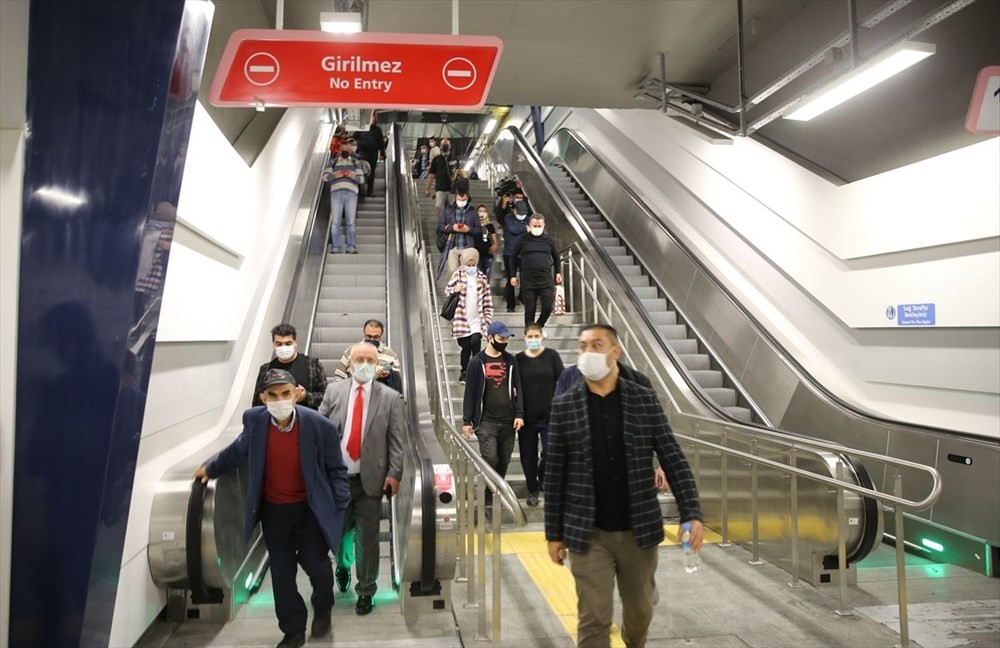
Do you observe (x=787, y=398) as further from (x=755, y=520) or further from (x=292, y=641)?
(x=292, y=641)

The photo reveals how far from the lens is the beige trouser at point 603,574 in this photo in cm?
284

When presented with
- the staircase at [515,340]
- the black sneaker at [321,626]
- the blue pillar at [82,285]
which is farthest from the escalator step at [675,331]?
the blue pillar at [82,285]

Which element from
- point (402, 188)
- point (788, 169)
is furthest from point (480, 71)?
point (402, 188)

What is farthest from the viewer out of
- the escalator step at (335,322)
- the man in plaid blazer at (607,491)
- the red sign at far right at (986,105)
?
the escalator step at (335,322)

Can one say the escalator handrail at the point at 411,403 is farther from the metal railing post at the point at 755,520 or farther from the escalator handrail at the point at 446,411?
the metal railing post at the point at 755,520

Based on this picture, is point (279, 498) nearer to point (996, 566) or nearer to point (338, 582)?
point (338, 582)

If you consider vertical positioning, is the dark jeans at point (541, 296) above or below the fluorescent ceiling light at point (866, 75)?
below

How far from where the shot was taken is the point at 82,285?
3.26m

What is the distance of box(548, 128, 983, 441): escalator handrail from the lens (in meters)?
5.65

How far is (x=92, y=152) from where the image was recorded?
3297 millimetres

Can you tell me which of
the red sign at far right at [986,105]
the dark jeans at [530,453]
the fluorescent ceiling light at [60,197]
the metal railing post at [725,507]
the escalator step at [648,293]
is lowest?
the metal railing post at [725,507]

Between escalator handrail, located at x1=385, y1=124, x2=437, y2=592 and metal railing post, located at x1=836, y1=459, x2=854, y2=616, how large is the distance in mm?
2441

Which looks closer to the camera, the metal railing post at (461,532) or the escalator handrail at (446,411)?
the escalator handrail at (446,411)

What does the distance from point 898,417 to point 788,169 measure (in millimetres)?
2858
